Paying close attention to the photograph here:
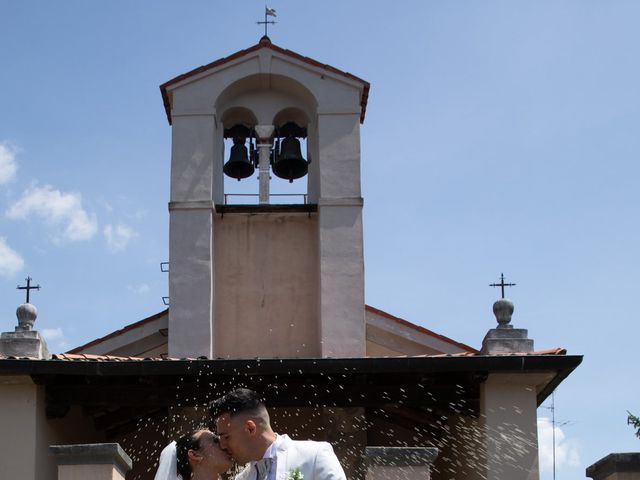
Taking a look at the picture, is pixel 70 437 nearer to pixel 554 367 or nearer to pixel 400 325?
pixel 400 325

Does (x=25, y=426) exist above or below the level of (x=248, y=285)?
below

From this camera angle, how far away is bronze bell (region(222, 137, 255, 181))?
15.7 meters

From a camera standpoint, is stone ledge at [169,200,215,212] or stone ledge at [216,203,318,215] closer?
stone ledge at [169,200,215,212]

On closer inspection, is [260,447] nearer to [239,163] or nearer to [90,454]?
[90,454]

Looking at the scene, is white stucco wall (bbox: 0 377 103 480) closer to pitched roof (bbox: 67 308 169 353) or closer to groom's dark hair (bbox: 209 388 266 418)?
pitched roof (bbox: 67 308 169 353)

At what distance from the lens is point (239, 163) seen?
1569 cm

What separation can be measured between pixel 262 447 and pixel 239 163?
10.5 m

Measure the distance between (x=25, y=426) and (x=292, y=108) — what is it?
5.32 meters

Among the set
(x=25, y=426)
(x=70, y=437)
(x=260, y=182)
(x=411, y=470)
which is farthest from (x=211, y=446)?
(x=260, y=182)

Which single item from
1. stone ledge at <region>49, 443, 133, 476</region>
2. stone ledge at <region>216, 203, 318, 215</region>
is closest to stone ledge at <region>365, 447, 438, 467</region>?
stone ledge at <region>49, 443, 133, 476</region>

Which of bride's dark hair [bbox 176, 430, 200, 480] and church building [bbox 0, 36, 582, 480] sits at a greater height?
church building [bbox 0, 36, 582, 480]

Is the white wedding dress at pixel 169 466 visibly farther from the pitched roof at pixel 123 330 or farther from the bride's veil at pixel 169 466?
the pitched roof at pixel 123 330

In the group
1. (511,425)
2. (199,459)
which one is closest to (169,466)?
(199,459)

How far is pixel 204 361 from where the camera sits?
40.7ft
